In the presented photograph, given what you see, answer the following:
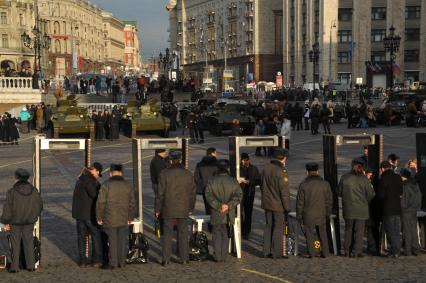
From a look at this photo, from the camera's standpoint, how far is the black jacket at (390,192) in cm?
1128

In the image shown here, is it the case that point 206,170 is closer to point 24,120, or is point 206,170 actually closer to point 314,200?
point 314,200

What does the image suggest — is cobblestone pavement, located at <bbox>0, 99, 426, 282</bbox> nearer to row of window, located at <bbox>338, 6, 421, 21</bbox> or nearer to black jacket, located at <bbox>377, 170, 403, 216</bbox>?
black jacket, located at <bbox>377, 170, 403, 216</bbox>

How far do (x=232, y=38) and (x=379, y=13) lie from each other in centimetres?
3275

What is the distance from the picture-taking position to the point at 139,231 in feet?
38.1

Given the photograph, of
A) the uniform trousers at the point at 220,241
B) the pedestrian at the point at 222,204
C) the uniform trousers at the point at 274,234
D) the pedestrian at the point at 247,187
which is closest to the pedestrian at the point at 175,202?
the pedestrian at the point at 222,204

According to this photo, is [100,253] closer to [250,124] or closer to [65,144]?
[65,144]

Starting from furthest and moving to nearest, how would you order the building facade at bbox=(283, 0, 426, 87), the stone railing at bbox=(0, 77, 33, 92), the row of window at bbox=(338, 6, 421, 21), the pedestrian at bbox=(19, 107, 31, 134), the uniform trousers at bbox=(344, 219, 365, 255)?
the row of window at bbox=(338, 6, 421, 21), the building facade at bbox=(283, 0, 426, 87), the stone railing at bbox=(0, 77, 33, 92), the pedestrian at bbox=(19, 107, 31, 134), the uniform trousers at bbox=(344, 219, 365, 255)

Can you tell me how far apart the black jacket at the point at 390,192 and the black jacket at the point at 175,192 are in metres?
3.07

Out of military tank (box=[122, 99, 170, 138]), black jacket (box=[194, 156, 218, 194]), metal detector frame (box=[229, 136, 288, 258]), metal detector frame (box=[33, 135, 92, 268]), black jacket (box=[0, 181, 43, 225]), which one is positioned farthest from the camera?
military tank (box=[122, 99, 170, 138])

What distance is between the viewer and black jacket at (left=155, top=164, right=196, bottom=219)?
36.2ft

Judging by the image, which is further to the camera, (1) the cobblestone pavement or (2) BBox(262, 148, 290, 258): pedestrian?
(2) BBox(262, 148, 290, 258): pedestrian

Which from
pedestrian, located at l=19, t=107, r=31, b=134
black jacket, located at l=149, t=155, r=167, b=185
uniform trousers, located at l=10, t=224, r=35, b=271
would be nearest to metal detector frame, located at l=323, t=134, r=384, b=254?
black jacket, located at l=149, t=155, r=167, b=185

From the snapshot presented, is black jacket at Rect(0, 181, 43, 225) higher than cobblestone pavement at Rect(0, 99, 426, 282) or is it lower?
higher

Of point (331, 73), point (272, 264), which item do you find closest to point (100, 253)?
point (272, 264)
